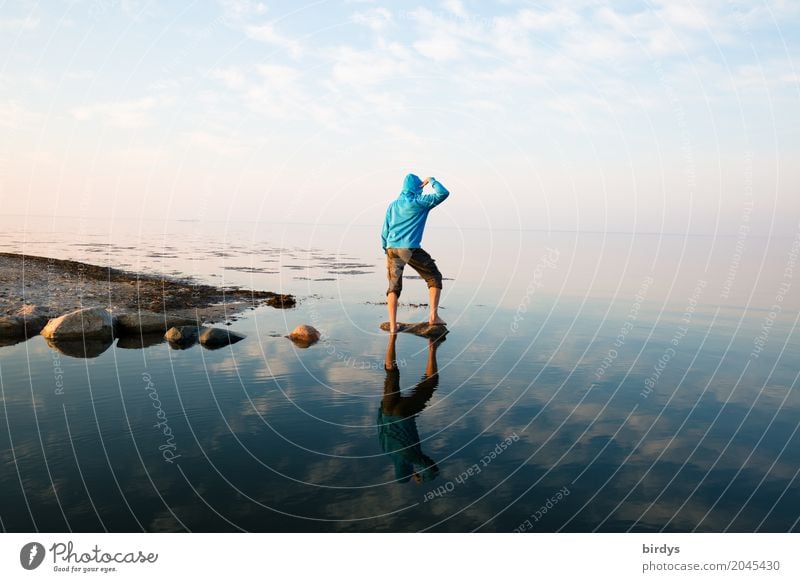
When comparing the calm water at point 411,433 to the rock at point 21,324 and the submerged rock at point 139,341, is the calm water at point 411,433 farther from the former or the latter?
the rock at point 21,324

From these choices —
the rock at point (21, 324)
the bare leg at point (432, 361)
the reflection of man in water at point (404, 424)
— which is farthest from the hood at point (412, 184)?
the rock at point (21, 324)

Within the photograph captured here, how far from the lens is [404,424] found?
7.32m

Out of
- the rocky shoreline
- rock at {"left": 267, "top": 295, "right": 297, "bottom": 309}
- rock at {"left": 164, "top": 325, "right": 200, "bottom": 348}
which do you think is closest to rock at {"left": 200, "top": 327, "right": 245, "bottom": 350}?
the rocky shoreline

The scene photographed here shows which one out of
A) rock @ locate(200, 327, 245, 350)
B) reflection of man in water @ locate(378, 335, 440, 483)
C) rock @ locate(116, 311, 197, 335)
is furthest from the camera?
rock @ locate(116, 311, 197, 335)

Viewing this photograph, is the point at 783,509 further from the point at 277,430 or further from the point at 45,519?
the point at 45,519

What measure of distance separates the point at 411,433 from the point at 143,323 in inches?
341

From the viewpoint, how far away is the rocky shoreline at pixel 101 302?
12320 mm

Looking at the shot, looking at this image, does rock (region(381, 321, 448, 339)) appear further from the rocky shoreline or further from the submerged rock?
the submerged rock

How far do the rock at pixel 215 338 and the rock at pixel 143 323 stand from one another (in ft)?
4.53

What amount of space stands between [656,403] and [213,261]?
103 ft

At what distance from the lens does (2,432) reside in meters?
6.62

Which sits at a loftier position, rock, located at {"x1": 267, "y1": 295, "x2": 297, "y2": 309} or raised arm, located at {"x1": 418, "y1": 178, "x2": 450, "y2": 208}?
raised arm, located at {"x1": 418, "y1": 178, "x2": 450, "y2": 208}

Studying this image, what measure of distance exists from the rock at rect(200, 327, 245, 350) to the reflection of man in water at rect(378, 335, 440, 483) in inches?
149

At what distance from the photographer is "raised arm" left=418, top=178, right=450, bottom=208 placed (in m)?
13.1
